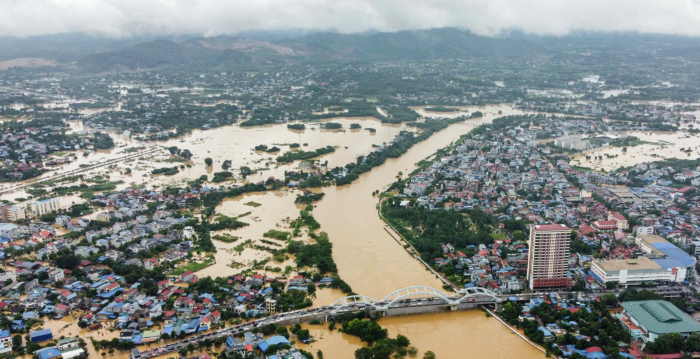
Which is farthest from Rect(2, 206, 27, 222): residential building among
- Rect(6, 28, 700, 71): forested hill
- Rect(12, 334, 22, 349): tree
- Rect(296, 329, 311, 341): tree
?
Rect(6, 28, 700, 71): forested hill

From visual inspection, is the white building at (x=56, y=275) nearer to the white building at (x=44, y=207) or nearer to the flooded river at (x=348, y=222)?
the flooded river at (x=348, y=222)

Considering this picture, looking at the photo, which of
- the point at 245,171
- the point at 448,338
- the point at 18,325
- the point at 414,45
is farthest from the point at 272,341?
the point at 414,45

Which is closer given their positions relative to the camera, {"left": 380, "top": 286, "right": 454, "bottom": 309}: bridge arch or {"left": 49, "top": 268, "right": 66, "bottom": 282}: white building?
{"left": 380, "top": 286, "right": 454, "bottom": 309}: bridge arch

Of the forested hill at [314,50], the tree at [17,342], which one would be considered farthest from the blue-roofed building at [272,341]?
the forested hill at [314,50]

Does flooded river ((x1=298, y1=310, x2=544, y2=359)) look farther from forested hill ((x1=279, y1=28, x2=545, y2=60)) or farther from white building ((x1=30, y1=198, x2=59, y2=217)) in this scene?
forested hill ((x1=279, y1=28, x2=545, y2=60))

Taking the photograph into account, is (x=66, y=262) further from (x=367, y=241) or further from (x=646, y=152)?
(x=646, y=152)

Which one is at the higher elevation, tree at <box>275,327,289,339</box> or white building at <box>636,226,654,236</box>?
white building at <box>636,226,654,236</box>
